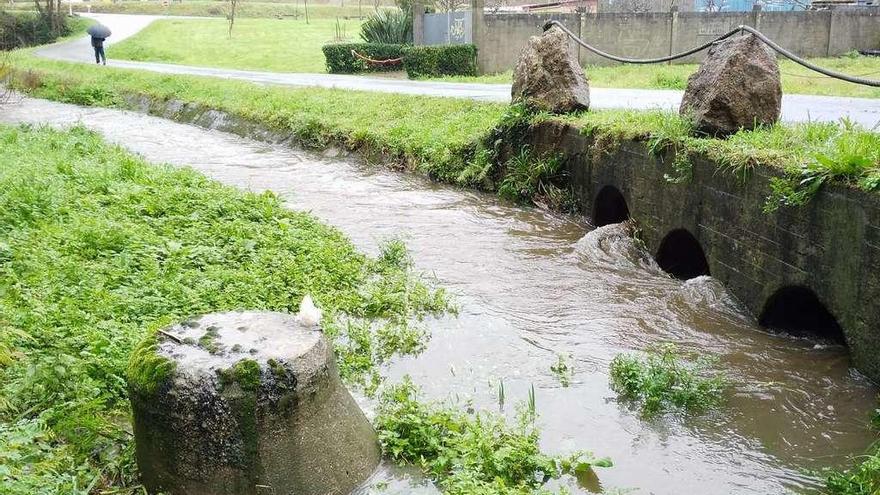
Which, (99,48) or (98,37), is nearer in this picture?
(98,37)

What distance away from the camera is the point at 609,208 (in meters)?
10.9

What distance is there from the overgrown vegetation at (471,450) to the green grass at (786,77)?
1191cm

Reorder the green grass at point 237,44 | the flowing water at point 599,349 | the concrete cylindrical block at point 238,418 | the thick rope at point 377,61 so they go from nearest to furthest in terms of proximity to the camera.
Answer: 1. the concrete cylindrical block at point 238,418
2. the flowing water at point 599,349
3. the thick rope at point 377,61
4. the green grass at point 237,44

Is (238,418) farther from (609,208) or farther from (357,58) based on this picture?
(357,58)

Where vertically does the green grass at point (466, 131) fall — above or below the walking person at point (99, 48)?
below

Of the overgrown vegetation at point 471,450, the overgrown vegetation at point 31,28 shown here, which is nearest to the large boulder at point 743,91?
the overgrown vegetation at point 471,450

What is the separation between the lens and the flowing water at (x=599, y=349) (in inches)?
196

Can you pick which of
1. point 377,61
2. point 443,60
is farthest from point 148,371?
point 377,61

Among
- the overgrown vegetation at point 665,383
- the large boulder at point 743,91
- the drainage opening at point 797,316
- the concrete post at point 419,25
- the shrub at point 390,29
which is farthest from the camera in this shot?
the shrub at point 390,29

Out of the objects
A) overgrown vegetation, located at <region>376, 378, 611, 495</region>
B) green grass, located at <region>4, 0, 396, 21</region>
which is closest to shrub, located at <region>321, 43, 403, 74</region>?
overgrown vegetation, located at <region>376, 378, 611, 495</region>

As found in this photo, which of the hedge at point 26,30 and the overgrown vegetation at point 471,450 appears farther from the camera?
the hedge at point 26,30

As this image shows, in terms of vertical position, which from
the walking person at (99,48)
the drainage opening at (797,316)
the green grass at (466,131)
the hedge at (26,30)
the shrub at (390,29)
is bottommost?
the drainage opening at (797,316)

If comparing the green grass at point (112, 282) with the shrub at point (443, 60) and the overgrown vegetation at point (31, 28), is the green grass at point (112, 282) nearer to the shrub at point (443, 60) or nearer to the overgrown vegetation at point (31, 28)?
the shrub at point (443, 60)

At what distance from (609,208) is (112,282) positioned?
21.8ft
